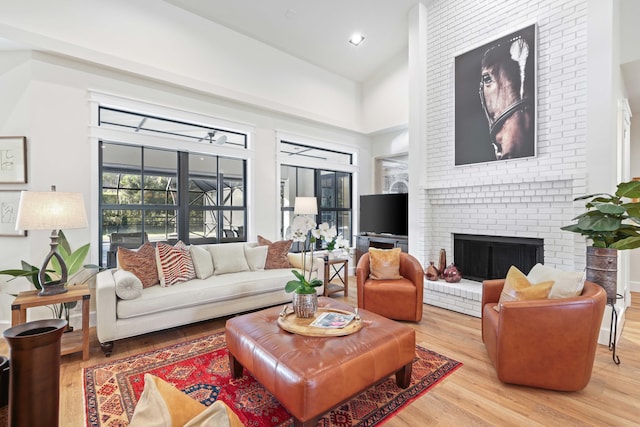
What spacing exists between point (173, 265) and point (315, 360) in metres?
2.24

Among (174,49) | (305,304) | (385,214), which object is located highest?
(174,49)

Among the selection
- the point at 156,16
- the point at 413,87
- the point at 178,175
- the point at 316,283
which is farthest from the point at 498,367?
the point at 156,16

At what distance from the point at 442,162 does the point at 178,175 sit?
12.0 ft

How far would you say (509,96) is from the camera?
3672mm

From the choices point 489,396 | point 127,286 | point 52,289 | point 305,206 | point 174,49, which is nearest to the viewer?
point 489,396

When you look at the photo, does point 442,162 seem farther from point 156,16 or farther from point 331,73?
point 156,16

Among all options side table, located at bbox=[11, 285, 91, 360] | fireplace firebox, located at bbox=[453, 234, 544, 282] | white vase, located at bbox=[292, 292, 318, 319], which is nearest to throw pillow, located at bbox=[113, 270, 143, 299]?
side table, located at bbox=[11, 285, 91, 360]

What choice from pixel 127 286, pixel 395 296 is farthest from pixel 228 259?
pixel 395 296

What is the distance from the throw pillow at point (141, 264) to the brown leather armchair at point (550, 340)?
10.5 feet

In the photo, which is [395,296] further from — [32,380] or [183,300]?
[32,380]

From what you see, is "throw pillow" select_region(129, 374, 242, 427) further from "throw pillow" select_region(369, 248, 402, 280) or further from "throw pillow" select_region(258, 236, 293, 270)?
"throw pillow" select_region(258, 236, 293, 270)

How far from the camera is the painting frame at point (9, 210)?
3.11 meters

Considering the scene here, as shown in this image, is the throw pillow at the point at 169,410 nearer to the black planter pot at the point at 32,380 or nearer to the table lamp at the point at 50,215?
the black planter pot at the point at 32,380

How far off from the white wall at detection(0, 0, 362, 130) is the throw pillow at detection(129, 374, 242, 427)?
3.72 m
